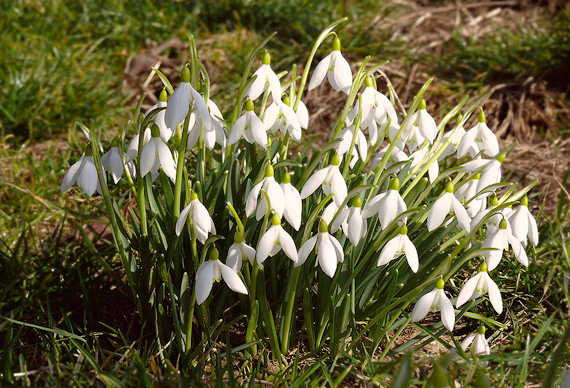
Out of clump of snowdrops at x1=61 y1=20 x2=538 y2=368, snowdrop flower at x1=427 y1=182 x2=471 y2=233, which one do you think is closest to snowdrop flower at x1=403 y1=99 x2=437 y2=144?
clump of snowdrops at x1=61 y1=20 x2=538 y2=368

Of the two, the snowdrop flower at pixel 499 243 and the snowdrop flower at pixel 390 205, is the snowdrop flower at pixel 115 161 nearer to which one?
the snowdrop flower at pixel 390 205

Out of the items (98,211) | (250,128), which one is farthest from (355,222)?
(98,211)

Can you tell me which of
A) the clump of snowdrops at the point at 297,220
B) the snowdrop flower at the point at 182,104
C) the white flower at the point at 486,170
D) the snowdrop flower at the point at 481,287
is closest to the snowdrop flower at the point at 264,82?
the clump of snowdrops at the point at 297,220

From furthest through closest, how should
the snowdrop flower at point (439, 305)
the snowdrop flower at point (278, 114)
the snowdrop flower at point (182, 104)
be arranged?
the snowdrop flower at point (278, 114) → the snowdrop flower at point (439, 305) → the snowdrop flower at point (182, 104)

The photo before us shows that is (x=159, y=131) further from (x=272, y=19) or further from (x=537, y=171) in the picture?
(x=272, y=19)

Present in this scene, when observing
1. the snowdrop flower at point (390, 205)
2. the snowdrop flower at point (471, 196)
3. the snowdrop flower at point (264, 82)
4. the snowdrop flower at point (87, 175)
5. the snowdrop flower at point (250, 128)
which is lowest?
the snowdrop flower at point (471, 196)
